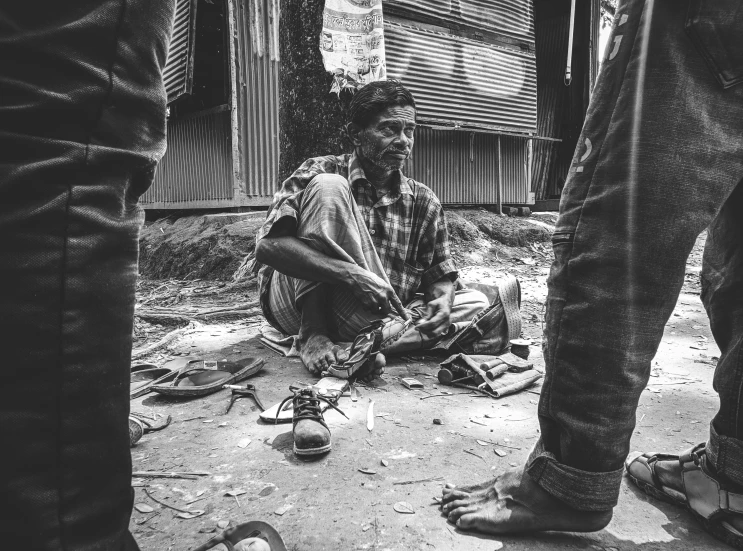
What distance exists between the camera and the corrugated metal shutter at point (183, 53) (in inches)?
211

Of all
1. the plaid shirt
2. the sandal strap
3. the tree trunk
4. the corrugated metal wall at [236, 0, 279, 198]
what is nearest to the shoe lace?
the sandal strap

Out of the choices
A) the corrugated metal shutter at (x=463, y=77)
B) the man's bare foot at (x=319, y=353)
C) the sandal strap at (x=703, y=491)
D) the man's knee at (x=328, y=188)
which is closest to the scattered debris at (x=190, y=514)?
the man's bare foot at (x=319, y=353)

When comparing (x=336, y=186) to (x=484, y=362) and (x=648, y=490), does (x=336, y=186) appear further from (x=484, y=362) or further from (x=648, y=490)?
(x=648, y=490)

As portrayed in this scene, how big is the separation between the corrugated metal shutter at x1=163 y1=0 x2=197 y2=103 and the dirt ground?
362 cm

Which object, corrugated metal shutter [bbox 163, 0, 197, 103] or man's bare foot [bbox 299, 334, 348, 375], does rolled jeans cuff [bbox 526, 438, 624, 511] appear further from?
corrugated metal shutter [bbox 163, 0, 197, 103]

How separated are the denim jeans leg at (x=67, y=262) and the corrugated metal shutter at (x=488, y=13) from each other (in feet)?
18.2

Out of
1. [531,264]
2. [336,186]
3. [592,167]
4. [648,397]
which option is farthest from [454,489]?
[531,264]

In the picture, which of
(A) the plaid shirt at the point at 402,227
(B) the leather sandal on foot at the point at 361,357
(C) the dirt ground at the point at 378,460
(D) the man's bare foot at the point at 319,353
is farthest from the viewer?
(A) the plaid shirt at the point at 402,227

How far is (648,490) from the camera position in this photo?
1456 mm

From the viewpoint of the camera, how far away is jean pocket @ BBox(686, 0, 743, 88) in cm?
95

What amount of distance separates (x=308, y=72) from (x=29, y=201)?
11.3ft

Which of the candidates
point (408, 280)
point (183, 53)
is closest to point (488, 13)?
point (183, 53)

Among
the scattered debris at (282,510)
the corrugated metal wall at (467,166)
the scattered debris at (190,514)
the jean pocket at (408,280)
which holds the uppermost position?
the corrugated metal wall at (467,166)

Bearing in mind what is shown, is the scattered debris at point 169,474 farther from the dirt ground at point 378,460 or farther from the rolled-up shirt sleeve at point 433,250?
the rolled-up shirt sleeve at point 433,250
